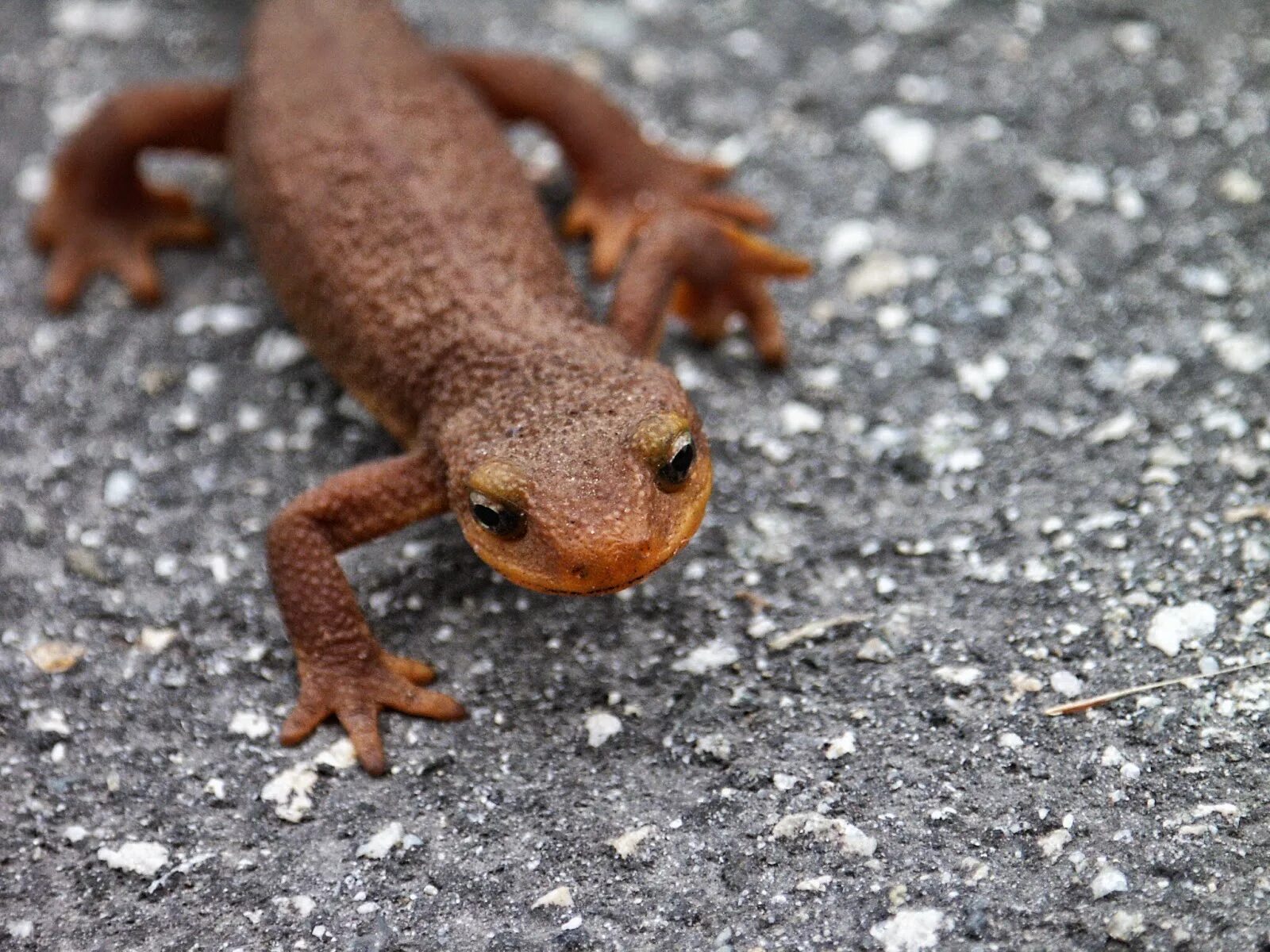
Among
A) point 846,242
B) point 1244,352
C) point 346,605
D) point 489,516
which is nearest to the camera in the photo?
point 489,516

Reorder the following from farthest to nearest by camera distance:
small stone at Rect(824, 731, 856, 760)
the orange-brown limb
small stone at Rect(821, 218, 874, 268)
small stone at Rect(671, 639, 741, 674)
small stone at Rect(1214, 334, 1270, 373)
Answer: the orange-brown limb
small stone at Rect(821, 218, 874, 268)
small stone at Rect(1214, 334, 1270, 373)
small stone at Rect(671, 639, 741, 674)
small stone at Rect(824, 731, 856, 760)

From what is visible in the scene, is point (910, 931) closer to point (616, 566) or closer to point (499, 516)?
point (616, 566)

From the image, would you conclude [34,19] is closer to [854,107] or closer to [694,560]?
[854,107]

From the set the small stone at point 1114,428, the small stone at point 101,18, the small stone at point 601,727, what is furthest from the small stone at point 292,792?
the small stone at point 101,18

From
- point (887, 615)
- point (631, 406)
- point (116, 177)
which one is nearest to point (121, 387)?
point (116, 177)

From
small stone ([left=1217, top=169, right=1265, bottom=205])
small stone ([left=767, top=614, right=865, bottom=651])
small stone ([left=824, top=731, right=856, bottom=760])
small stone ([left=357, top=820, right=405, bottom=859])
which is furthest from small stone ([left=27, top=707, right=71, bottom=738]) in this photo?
small stone ([left=1217, top=169, right=1265, bottom=205])

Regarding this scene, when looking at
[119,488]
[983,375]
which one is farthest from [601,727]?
[119,488]

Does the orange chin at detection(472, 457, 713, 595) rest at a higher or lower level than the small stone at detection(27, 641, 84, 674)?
higher

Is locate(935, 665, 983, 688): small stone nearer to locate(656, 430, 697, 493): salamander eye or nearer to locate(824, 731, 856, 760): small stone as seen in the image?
locate(824, 731, 856, 760): small stone
